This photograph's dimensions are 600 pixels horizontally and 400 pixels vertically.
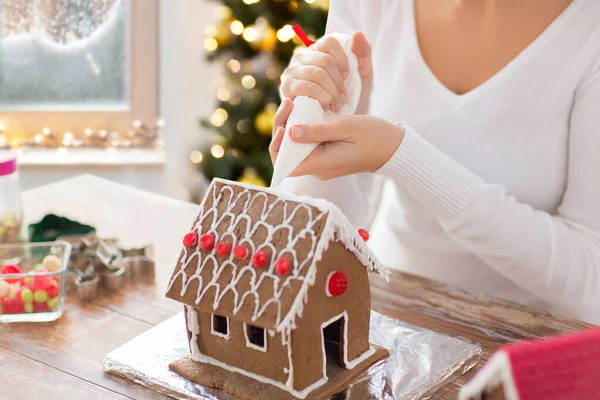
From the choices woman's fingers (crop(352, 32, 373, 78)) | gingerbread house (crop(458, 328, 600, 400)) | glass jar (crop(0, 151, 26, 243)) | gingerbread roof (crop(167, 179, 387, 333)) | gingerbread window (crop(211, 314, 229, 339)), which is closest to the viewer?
gingerbread house (crop(458, 328, 600, 400))

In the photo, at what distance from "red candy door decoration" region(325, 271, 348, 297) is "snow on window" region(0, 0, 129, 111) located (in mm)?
2105

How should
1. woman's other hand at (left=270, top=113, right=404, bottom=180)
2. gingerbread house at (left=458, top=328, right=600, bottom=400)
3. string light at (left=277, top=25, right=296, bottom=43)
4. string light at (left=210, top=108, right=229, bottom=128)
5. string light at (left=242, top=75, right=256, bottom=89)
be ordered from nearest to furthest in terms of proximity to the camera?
gingerbread house at (left=458, top=328, right=600, bottom=400) → woman's other hand at (left=270, top=113, right=404, bottom=180) → string light at (left=277, top=25, right=296, bottom=43) → string light at (left=242, top=75, right=256, bottom=89) → string light at (left=210, top=108, right=229, bottom=128)

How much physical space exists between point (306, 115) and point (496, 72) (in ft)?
1.52

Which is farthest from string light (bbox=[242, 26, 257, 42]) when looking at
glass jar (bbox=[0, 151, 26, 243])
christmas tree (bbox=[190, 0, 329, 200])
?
glass jar (bbox=[0, 151, 26, 243])

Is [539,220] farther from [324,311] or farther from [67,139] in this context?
[67,139]

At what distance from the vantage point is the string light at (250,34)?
2.59 metres

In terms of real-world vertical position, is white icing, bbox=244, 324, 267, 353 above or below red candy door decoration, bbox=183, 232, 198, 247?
below

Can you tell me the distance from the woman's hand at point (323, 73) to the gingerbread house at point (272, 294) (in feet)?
0.73

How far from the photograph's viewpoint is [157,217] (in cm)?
151

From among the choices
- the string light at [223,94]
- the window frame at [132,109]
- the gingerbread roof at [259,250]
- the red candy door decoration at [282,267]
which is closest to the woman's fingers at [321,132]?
the gingerbread roof at [259,250]

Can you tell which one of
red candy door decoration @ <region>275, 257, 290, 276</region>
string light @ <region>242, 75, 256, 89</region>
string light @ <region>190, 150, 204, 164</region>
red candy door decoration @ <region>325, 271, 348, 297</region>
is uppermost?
string light @ <region>242, 75, 256, 89</region>

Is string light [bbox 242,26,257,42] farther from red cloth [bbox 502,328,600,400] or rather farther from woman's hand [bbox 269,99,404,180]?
red cloth [bbox 502,328,600,400]

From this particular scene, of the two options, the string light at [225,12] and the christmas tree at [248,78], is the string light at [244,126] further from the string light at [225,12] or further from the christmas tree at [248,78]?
the string light at [225,12]

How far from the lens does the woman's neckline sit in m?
1.26
